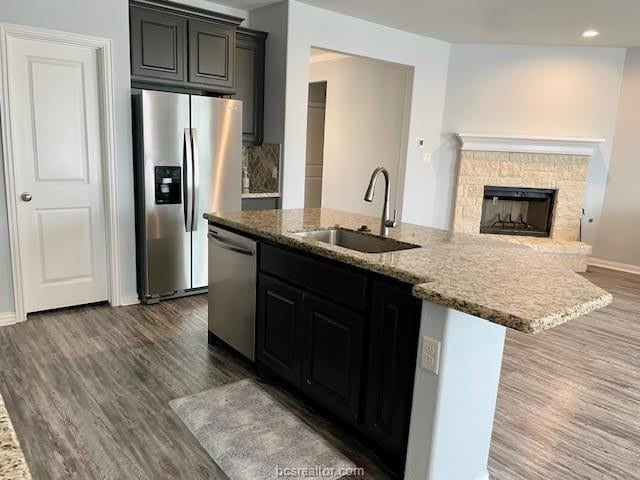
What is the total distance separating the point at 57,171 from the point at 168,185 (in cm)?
82

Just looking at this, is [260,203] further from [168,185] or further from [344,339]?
[344,339]

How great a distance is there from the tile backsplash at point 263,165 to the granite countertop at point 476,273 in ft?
6.38

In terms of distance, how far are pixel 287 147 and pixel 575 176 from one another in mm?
3931

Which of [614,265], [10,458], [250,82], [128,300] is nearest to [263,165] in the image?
[250,82]

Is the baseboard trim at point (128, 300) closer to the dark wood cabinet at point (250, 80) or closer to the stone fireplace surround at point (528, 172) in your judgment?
the dark wood cabinet at point (250, 80)

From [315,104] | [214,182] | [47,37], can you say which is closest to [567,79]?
[315,104]

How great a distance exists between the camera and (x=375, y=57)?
5203mm

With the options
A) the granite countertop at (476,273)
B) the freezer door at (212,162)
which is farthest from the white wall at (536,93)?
the granite countertop at (476,273)

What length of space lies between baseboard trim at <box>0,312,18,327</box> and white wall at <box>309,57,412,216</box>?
4197 millimetres

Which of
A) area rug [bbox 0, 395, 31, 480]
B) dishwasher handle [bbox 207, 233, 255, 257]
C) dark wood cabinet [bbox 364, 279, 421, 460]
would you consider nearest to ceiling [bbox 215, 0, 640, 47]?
dishwasher handle [bbox 207, 233, 255, 257]

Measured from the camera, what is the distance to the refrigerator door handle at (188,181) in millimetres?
3941

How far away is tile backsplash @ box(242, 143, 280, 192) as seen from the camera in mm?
4773

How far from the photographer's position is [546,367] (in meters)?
3.26

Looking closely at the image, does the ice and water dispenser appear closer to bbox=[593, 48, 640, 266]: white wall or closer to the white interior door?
the white interior door
